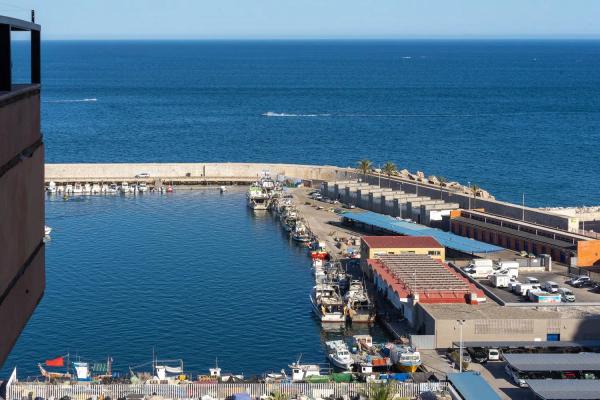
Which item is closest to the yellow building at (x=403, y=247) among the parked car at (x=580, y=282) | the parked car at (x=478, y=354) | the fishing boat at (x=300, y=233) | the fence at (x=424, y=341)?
the parked car at (x=580, y=282)

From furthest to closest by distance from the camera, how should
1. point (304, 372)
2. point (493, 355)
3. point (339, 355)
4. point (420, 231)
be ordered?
point (420, 231)
point (339, 355)
point (493, 355)
point (304, 372)

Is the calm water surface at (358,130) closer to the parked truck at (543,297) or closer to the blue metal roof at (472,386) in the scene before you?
the parked truck at (543,297)

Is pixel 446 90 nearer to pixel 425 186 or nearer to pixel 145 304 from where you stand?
pixel 425 186

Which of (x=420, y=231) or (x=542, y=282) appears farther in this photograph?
(x=420, y=231)

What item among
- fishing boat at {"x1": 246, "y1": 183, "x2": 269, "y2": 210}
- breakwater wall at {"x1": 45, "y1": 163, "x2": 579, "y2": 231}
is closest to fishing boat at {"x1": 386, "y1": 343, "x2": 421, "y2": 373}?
fishing boat at {"x1": 246, "y1": 183, "x2": 269, "y2": 210}

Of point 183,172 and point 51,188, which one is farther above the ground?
point 183,172

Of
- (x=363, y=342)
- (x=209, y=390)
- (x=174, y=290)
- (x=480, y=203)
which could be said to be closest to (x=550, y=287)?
(x=363, y=342)

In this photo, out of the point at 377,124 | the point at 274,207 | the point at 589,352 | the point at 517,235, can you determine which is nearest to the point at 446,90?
the point at 377,124

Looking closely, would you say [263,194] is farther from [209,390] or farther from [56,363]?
[209,390]
